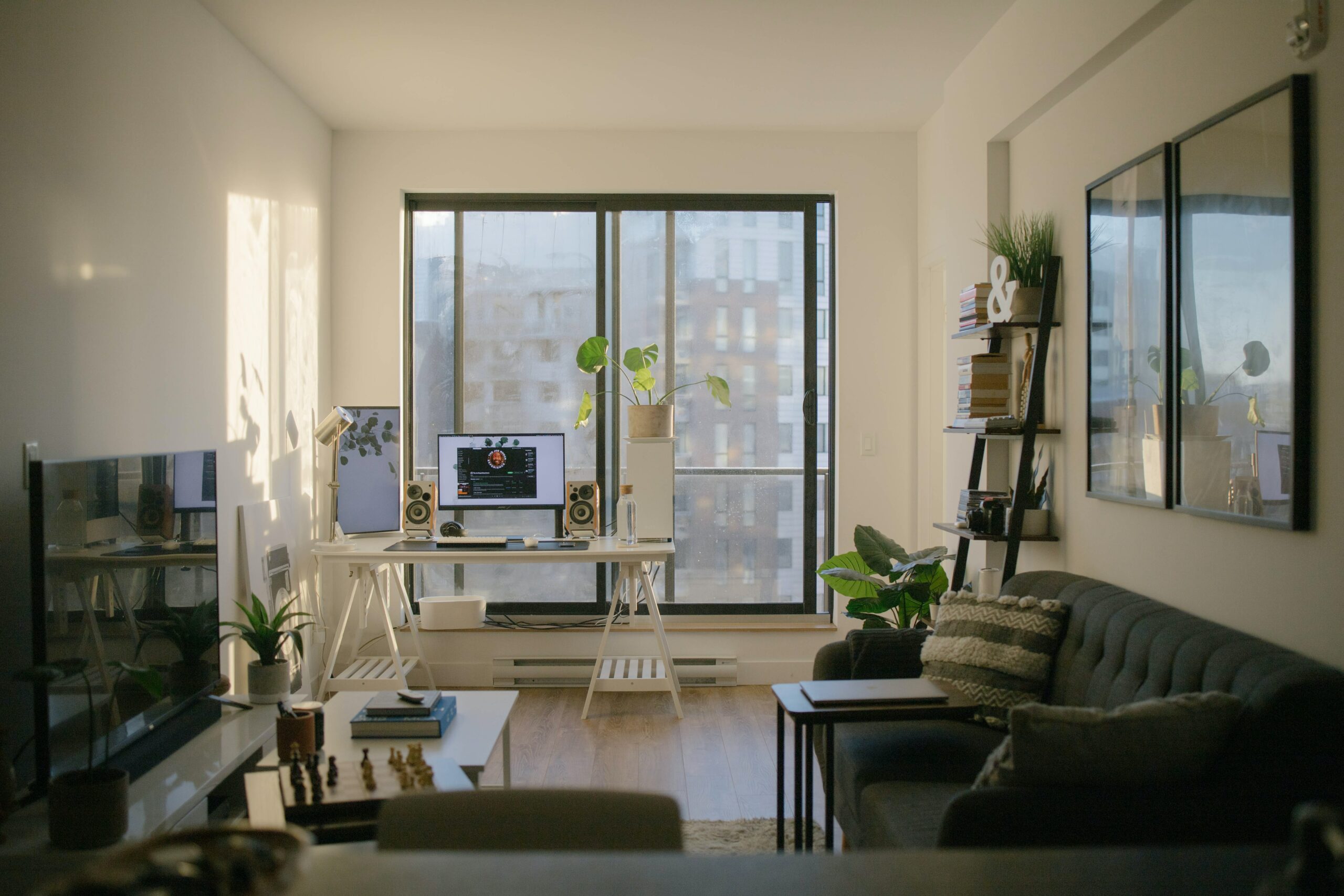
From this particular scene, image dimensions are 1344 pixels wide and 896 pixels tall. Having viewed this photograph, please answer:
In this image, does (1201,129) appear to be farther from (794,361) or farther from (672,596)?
(672,596)

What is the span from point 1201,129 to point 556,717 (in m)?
3.29

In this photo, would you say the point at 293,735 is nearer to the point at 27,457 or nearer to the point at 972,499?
the point at 27,457

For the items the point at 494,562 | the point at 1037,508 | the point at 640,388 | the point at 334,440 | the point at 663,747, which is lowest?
the point at 663,747

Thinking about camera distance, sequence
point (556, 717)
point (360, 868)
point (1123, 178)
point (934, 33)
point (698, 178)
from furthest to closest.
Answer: point (698, 178)
point (556, 717)
point (934, 33)
point (1123, 178)
point (360, 868)

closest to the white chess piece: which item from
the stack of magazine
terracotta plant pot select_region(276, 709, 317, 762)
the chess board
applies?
the stack of magazine

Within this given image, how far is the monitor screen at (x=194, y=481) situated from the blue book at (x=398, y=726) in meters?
0.85

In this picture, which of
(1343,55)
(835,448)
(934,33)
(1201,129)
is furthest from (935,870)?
(835,448)

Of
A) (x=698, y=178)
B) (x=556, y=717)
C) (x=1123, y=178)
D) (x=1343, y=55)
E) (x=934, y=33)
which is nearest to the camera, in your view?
(x=1343, y=55)

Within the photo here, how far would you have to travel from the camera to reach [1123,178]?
2740mm

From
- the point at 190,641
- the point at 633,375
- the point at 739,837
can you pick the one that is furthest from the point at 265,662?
the point at 633,375

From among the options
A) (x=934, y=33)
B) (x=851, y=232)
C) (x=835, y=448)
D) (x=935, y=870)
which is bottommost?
(x=935, y=870)

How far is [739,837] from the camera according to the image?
2.95 m

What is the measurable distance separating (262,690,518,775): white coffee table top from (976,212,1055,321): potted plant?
2113mm

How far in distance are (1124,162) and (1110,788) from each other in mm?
1849
